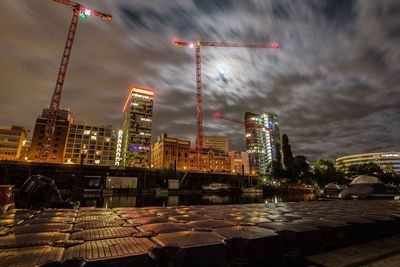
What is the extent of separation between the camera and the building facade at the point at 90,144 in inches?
4658

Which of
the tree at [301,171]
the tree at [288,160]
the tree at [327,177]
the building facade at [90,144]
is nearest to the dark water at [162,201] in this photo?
the tree at [288,160]

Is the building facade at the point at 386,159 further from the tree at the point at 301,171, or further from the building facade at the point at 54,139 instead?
the building facade at the point at 54,139

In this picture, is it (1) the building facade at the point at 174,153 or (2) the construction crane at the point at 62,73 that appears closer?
(2) the construction crane at the point at 62,73

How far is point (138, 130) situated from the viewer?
502 feet

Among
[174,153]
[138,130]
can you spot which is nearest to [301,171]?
[174,153]

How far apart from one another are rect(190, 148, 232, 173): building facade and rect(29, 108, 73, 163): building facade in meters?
77.0

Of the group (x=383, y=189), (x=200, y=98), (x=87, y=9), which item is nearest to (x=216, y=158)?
(x=200, y=98)

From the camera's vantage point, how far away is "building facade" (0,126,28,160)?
105188 millimetres

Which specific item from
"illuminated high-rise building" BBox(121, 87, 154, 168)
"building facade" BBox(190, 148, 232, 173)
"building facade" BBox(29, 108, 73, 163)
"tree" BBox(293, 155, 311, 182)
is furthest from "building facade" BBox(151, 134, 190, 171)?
"tree" BBox(293, 155, 311, 182)

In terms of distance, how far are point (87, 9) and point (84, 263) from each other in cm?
9999

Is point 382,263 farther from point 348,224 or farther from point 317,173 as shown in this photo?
point 317,173

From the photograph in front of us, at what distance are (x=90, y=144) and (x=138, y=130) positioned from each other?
122 ft

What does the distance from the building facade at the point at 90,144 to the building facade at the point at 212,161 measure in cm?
5410

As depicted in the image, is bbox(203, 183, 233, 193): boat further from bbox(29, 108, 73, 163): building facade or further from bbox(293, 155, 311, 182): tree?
bbox(29, 108, 73, 163): building facade
